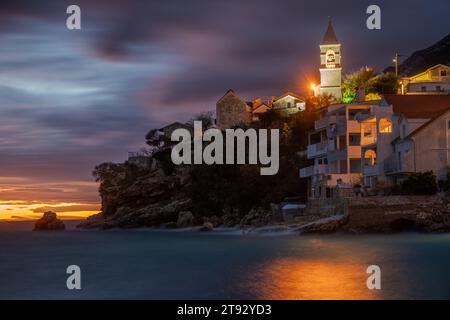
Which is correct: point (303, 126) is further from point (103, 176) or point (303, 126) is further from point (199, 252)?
point (199, 252)

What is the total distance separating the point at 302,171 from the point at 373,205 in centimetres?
1744

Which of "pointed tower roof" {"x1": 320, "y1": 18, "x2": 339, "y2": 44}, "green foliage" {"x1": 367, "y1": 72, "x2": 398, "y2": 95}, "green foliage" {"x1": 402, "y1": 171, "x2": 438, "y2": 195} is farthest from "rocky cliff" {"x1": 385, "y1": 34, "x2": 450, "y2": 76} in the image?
"green foliage" {"x1": 402, "y1": 171, "x2": 438, "y2": 195}

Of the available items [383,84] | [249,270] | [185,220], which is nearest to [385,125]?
[383,84]

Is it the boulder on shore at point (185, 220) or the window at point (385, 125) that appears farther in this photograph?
the boulder on shore at point (185, 220)

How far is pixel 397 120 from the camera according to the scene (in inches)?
2089

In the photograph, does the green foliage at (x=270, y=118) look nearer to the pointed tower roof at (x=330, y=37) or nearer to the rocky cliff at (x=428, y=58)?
the pointed tower roof at (x=330, y=37)

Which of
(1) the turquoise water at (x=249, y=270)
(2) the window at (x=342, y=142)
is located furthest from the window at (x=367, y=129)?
(1) the turquoise water at (x=249, y=270)

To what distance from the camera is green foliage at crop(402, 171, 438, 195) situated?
45562 millimetres

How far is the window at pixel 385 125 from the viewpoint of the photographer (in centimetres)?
5409

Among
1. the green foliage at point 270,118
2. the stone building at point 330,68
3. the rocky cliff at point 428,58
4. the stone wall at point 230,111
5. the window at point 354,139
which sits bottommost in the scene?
the window at point 354,139

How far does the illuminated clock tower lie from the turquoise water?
143 ft

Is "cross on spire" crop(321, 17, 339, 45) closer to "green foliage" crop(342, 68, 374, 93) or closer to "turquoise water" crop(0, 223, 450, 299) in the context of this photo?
"green foliage" crop(342, 68, 374, 93)

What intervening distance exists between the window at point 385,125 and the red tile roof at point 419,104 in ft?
3.46
